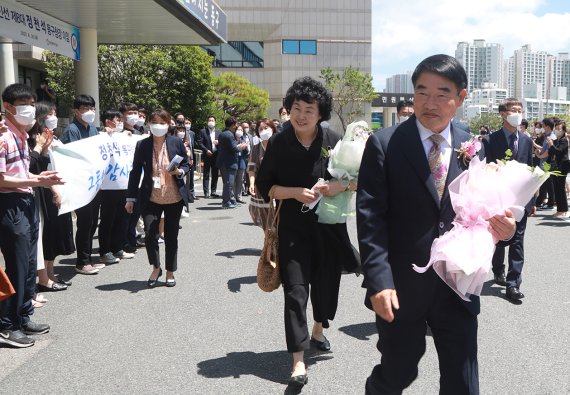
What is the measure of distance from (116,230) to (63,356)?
12.1 feet

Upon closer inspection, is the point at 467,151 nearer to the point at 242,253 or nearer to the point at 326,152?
the point at 326,152

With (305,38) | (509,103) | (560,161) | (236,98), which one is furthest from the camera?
(305,38)

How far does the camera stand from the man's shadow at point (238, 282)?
6.68 m

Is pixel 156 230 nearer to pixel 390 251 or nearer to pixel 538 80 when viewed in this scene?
pixel 390 251

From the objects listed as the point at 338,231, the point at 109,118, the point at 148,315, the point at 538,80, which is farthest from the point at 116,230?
the point at 538,80

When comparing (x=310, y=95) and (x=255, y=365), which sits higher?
(x=310, y=95)

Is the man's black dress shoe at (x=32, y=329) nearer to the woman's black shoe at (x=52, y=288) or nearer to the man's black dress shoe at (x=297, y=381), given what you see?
the woman's black shoe at (x=52, y=288)

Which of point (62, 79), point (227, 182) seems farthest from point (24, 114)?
point (62, 79)

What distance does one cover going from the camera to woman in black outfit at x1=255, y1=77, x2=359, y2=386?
417 centimetres

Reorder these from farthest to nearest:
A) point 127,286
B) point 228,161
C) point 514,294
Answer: point 228,161, point 127,286, point 514,294

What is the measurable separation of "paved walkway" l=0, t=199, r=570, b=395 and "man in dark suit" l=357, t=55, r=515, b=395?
126 cm

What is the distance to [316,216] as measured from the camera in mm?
4367

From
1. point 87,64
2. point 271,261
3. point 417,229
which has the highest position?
point 87,64

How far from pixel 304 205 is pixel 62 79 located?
22.6m
